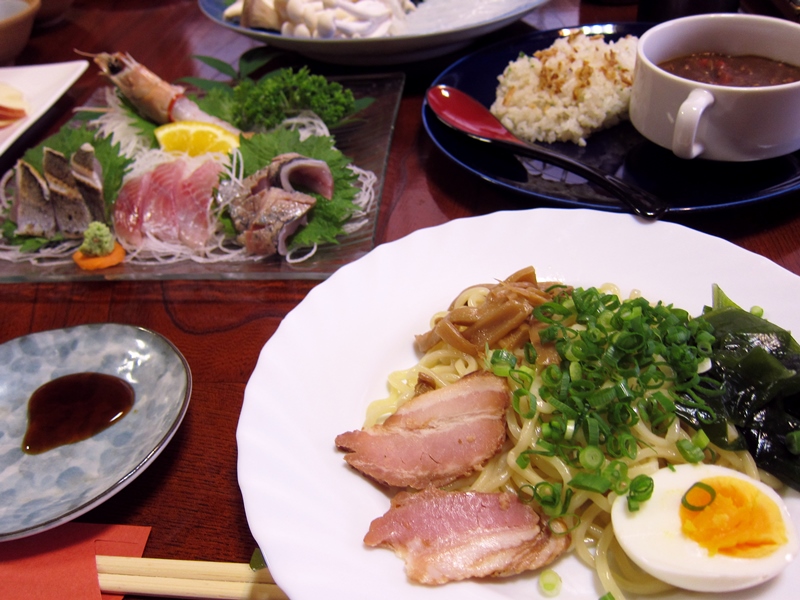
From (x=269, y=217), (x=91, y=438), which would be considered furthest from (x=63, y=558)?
(x=269, y=217)

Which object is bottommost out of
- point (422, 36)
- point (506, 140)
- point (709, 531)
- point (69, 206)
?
point (69, 206)

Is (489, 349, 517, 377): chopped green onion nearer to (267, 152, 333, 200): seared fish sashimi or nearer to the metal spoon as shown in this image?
the metal spoon

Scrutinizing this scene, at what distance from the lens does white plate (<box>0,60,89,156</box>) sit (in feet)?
13.1

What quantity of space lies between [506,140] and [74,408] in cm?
213

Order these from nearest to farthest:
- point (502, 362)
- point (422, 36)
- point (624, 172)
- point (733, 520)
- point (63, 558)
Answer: point (733, 520)
point (63, 558)
point (502, 362)
point (624, 172)
point (422, 36)

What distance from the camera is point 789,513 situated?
143cm

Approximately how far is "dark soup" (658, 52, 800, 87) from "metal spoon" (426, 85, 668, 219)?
0.61 m

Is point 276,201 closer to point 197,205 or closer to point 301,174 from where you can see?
point 301,174

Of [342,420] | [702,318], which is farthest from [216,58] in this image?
[702,318]

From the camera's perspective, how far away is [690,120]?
2223mm

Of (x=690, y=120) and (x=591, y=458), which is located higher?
(x=690, y=120)

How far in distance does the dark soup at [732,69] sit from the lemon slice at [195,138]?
7.94 ft

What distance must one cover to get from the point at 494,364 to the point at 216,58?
391 centimetres

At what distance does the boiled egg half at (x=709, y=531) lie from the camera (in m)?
1.27
